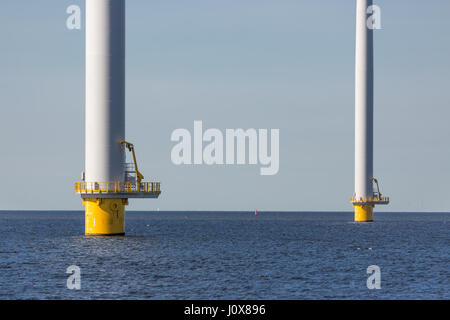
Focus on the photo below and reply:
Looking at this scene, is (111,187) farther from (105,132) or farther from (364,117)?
(364,117)

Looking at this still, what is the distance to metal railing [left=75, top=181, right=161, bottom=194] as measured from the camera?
80500mm

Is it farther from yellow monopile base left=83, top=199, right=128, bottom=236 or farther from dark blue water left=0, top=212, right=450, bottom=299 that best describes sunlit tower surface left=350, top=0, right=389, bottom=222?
yellow monopile base left=83, top=199, right=128, bottom=236

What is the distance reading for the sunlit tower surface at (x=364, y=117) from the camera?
160625mm

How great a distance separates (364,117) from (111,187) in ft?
301

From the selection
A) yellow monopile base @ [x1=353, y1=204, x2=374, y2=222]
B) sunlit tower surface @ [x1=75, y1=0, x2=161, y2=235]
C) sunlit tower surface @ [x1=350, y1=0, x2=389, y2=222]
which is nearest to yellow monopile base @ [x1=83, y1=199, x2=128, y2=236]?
sunlit tower surface @ [x1=75, y1=0, x2=161, y2=235]

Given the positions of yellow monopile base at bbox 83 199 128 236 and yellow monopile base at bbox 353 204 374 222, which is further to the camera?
yellow monopile base at bbox 353 204 374 222

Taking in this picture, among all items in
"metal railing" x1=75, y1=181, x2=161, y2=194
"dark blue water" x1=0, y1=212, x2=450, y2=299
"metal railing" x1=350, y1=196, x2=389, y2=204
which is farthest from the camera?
"metal railing" x1=350, y1=196, x2=389, y2=204

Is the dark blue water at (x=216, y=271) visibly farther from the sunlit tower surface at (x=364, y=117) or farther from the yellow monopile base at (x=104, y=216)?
the sunlit tower surface at (x=364, y=117)

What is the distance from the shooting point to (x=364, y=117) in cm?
16150

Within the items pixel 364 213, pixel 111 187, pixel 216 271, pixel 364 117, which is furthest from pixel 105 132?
pixel 364 213

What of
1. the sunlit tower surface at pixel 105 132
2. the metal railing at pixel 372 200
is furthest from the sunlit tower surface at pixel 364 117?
the sunlit tower surface at pixel 105 132
